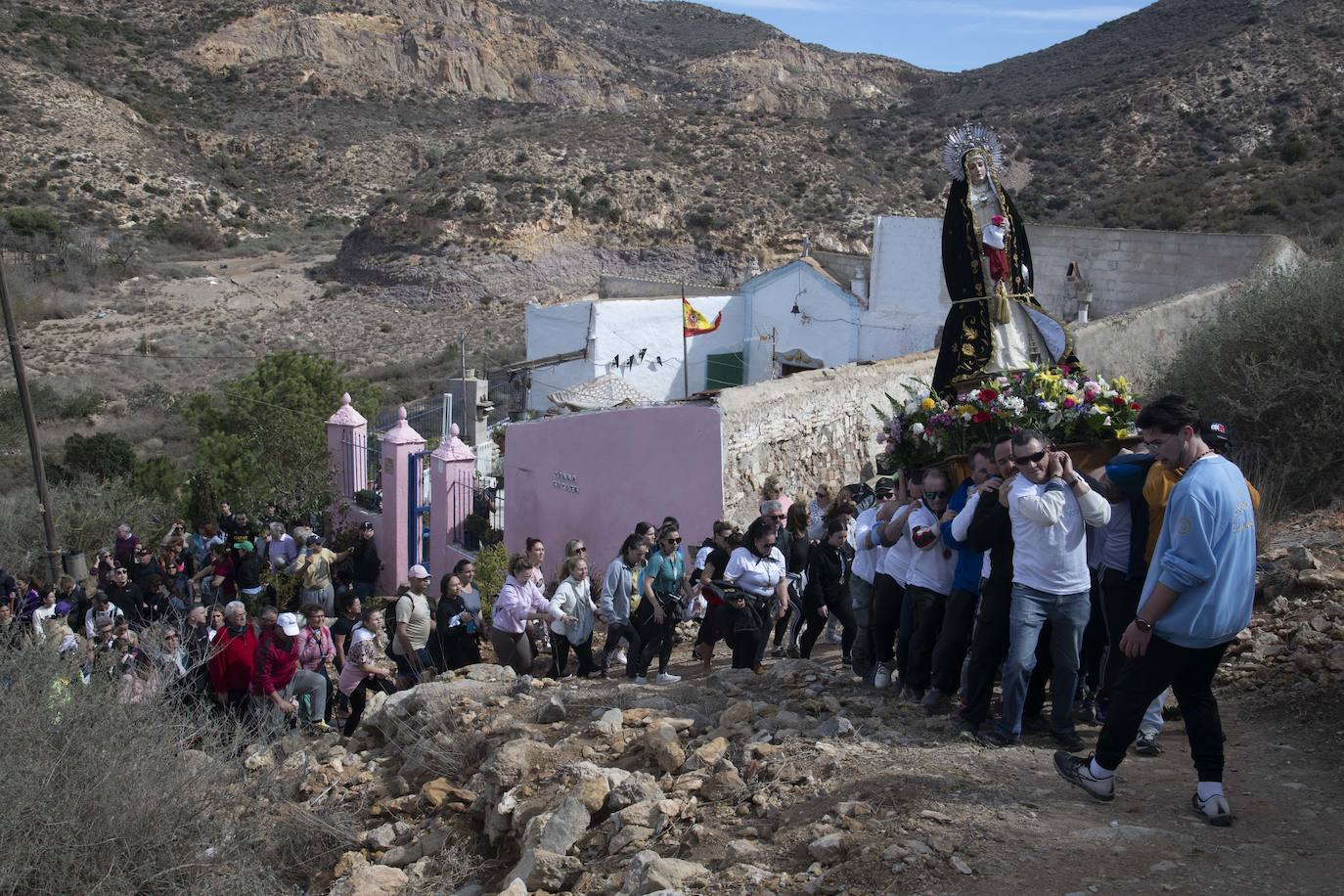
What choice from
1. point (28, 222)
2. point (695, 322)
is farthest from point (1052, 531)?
point (28, 222)

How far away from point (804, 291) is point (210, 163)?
45.4 meters

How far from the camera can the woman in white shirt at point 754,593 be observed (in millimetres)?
7719

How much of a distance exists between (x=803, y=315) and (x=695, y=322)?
2.41 metres

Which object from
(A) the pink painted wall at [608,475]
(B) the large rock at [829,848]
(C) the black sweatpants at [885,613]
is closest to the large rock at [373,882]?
(B) the large rock at [829,848]

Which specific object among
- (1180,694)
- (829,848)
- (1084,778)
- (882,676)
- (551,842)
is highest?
(1180,694)

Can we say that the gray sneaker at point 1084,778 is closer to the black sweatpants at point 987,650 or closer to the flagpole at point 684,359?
the black sweatpants at point 987,650

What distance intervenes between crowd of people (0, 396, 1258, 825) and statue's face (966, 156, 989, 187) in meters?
2.48

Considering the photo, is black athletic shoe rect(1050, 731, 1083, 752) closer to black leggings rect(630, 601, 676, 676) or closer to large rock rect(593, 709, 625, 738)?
large rock rect(593, 709, 625, 738)

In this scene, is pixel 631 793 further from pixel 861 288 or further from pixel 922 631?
pixel 861 288

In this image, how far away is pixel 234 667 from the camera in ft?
26.3

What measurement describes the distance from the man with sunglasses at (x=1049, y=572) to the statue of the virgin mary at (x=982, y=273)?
295 cm

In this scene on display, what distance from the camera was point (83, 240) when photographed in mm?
46219

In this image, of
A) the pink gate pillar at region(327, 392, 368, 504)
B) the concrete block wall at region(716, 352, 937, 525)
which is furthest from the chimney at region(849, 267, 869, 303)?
the concrete block wall at region(716, 352, 937, 525)

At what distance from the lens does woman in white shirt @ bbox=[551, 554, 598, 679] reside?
28.6 feet
